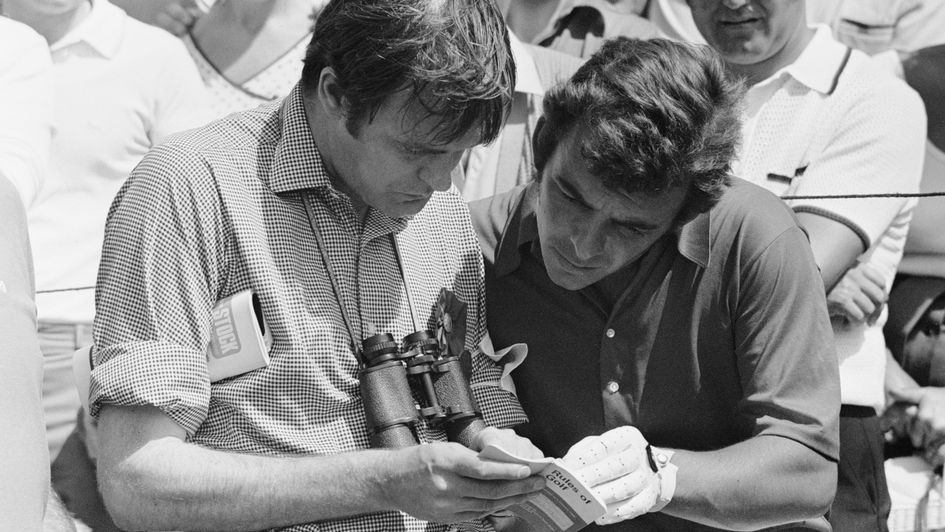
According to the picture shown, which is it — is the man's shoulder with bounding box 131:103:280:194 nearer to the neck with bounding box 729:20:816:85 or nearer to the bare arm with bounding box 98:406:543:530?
the bare arm with bounding box 98:406:543:530

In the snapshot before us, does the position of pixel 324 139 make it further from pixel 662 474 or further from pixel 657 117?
pixel 662 474

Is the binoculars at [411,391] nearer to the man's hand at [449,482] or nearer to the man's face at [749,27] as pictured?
the man's hand at [449,482]

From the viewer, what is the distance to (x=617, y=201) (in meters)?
2.57

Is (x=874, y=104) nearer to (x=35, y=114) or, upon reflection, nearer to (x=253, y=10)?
(x=253, y=10)

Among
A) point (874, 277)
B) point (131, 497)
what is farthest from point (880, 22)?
point (131, 497)

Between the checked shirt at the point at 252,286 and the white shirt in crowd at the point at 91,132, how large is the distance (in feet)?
2.18

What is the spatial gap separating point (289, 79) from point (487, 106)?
1082 mm

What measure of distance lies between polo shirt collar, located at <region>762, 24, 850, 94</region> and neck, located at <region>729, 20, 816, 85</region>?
2 cm

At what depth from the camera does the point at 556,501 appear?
225cm

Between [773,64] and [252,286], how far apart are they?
5.92ft

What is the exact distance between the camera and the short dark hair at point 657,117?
250cm

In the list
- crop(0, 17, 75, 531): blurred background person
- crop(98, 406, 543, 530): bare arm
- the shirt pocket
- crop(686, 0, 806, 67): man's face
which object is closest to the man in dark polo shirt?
crop(98, 406, 543, 530): bare arm

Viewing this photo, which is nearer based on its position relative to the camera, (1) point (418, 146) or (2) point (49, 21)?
(1) point (418, 146)

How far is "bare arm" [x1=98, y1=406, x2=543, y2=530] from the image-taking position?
2117mm
